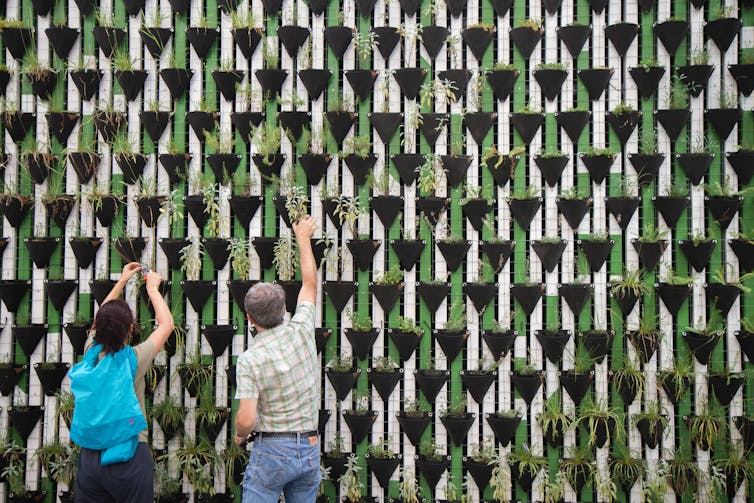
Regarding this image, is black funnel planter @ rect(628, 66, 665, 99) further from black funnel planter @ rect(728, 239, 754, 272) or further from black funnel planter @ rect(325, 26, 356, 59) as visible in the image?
black funnel planter @ rect(325, 26, 356, 59)

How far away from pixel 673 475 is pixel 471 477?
1.36m

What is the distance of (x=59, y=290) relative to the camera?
437 centimetres

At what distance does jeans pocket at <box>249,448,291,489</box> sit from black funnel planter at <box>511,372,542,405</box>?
180cm

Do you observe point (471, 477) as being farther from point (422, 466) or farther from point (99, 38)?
point (99, 38)

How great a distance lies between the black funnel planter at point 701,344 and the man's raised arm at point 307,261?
260 centimetres

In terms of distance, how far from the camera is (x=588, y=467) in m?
4.17

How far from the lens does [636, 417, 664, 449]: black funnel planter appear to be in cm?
411

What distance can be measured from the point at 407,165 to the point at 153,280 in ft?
6.25

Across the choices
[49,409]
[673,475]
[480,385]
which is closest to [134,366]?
[49,409]

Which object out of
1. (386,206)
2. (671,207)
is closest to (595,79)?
(671,207)

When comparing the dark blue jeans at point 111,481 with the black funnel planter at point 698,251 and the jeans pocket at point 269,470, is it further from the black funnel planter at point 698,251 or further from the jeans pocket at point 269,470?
the black funnel planter at point 698,251

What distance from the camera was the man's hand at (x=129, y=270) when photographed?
4.00 m

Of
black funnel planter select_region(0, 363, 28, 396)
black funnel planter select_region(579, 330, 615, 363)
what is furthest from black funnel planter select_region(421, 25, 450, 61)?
black funnel planter select_region(0, 363, 28, 396)

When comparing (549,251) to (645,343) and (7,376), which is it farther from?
(7,376)
